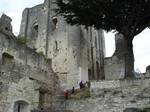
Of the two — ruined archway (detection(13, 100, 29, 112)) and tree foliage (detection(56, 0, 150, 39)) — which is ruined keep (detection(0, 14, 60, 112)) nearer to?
ruined archway (detection(13, 100, 29, 112))

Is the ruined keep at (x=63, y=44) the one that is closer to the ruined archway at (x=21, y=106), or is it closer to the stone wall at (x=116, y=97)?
the ruined archway at (x=21, y=106)

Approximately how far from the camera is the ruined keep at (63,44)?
2038 centimetres

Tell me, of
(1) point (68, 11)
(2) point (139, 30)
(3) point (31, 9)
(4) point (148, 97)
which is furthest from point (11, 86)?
(3) point (31, 9)

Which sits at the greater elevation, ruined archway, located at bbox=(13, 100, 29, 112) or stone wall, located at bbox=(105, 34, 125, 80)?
stone wall, located at bbox=(105, 34, 125, 80)

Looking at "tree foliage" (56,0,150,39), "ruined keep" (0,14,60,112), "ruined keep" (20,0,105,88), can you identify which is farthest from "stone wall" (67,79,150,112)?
"ruined keep" (20,0,105,88)

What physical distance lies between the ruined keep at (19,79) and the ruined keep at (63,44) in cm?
446

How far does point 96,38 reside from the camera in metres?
25.5

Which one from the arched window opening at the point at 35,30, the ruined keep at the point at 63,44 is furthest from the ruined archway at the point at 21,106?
the arched window opening at the point at 35,30

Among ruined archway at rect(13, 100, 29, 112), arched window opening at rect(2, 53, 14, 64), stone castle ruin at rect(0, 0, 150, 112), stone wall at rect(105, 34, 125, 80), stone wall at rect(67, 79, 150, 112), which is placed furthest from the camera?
stone wall at rect(105, 34, 125, 80)

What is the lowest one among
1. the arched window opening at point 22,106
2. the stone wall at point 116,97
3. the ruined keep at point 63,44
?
the arched window opening at point 22,106

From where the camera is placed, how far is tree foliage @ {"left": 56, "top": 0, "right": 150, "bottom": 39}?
13844mm

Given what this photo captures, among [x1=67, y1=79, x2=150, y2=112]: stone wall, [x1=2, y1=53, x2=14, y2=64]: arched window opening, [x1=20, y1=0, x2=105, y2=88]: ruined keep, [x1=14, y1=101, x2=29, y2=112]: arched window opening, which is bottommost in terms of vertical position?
[x1=14, y1=101, x2=29, y2=112]: arched window opening

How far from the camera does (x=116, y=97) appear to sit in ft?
41.4

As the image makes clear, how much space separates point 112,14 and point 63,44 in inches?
297
